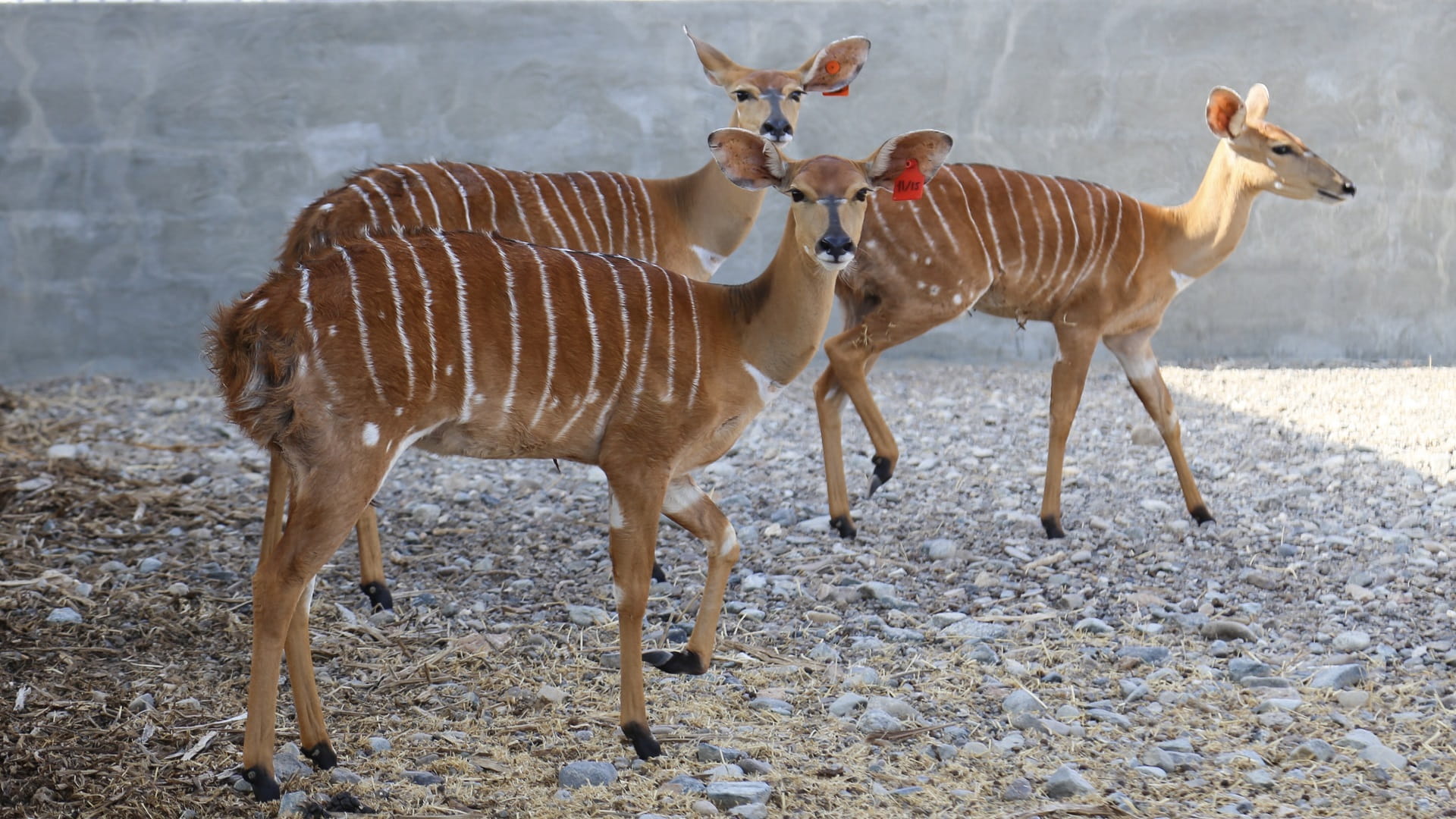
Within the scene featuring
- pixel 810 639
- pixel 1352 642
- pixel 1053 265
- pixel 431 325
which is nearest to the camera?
pixel 431 325

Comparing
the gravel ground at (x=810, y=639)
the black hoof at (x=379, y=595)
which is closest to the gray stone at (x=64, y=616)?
the gravel ground at (x=810, y=639)

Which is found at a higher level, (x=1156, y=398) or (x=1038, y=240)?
(x=1038, y=240)

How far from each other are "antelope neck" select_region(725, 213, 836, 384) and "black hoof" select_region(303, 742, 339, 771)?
4.28 feet

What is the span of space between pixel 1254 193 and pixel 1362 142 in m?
3.93

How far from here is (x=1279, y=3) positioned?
27.4 ft

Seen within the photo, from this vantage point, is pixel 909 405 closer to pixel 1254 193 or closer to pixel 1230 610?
pixel 1254 193

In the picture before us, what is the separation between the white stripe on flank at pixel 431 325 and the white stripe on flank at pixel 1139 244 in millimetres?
2834

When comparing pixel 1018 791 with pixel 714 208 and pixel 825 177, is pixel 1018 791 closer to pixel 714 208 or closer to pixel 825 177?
pixel 825 177

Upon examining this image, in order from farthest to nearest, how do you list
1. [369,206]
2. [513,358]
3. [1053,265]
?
[1053,265] → [369,206] → [513,358]

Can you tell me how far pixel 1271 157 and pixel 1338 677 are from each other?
214 centimetres

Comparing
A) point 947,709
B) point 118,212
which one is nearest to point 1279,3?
point 947,709

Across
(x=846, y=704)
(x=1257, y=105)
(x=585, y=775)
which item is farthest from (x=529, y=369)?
(x=1257, y=105)

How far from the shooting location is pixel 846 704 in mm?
3447

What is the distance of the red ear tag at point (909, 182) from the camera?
139 inches
